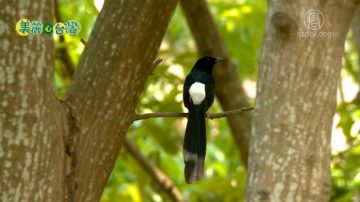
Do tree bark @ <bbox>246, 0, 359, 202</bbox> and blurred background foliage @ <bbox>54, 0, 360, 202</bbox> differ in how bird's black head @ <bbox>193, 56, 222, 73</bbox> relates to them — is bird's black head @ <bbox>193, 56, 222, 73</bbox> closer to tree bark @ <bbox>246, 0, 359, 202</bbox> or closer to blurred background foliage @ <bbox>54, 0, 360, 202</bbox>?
blurred background foliage @ <bbox>54, 0, 360, 202</bbox>

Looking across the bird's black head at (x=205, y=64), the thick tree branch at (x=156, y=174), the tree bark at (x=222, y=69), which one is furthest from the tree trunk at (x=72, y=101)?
the thick tree branch at (x=156, y=174)

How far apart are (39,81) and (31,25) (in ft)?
0.65

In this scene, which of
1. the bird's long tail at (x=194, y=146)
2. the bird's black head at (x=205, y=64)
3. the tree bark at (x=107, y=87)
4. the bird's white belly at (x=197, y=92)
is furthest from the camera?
the bird's black head at (x=205, y=64)

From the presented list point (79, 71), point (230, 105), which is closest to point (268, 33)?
point (79, 71)

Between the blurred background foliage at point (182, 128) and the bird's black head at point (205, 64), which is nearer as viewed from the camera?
the bird's black head at point (205, 64)

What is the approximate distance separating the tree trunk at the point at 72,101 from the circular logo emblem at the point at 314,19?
565 mm

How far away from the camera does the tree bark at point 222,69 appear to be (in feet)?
15.6

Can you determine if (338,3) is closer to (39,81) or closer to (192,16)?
(39,81)

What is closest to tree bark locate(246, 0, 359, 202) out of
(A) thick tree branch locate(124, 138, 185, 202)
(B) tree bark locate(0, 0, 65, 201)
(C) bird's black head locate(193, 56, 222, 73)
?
(B) tree bark locate(0, 0, 65, 201)

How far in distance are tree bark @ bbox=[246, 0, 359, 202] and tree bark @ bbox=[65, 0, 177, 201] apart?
1.80 ft

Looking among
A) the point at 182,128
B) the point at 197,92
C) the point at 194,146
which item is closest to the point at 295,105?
the point at 194,146

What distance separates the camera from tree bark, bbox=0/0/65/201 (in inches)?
89.1

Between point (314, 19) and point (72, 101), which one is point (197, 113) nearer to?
point (314, 19)

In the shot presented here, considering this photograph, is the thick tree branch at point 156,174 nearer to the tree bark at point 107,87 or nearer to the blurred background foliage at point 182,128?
the blurred background foliage at point 182,128
